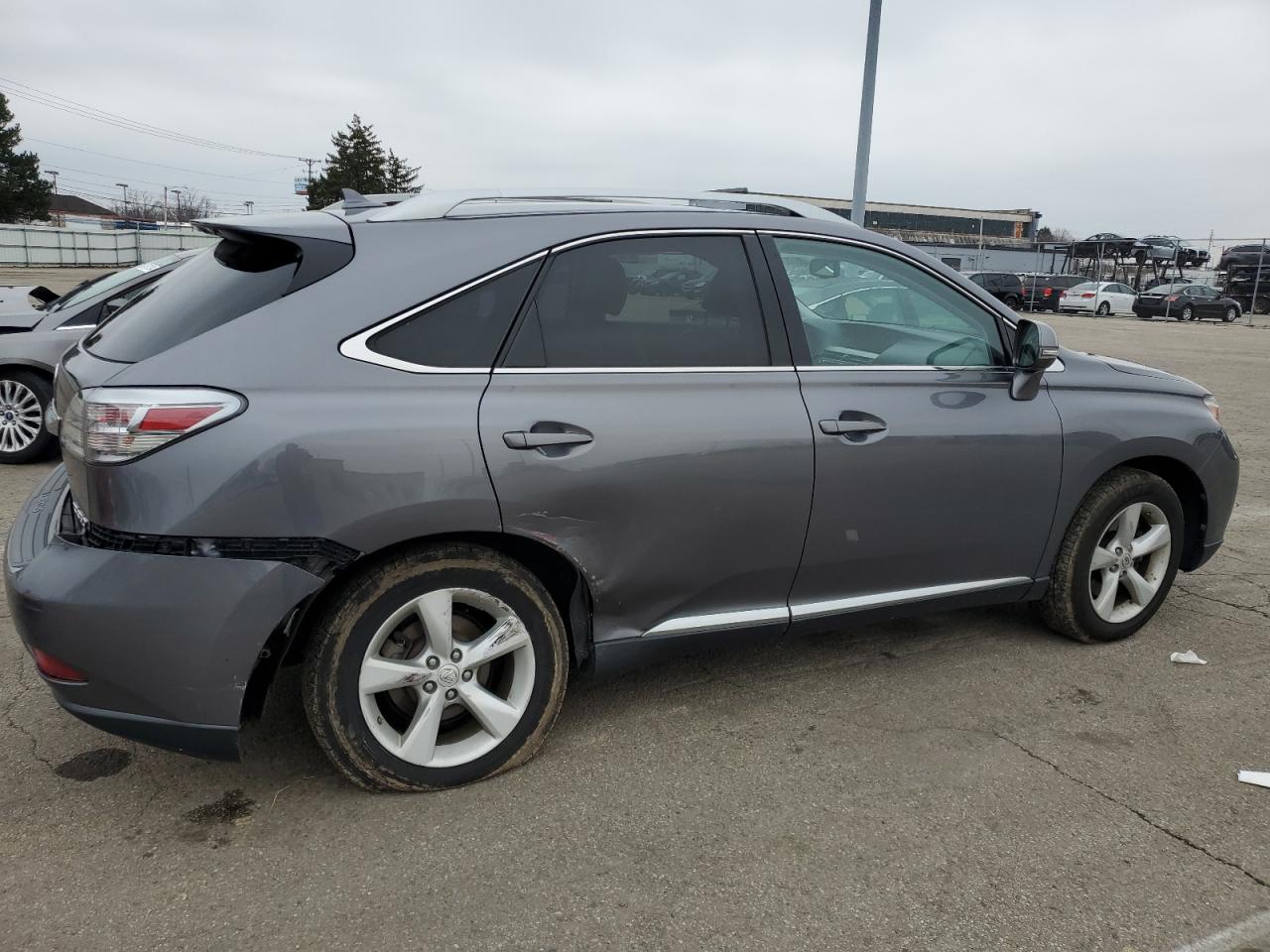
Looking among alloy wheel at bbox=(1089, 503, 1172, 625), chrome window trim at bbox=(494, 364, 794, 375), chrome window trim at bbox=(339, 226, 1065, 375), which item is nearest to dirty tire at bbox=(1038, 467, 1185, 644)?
alloy wheel at bbox=(1089, 503, 1172, 625)

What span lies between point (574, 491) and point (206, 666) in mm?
1068

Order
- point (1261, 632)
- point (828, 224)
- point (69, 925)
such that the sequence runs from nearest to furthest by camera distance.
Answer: point (69, 925) → point (828, 224) → point (1261, 632)

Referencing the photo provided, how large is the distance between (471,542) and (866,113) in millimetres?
10235

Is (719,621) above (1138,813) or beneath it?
above

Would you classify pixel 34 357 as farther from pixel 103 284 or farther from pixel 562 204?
pixel 562 204

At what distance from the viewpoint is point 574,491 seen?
110 inches

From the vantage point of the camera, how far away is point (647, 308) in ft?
9.95

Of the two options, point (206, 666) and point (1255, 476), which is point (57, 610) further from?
point (1255, 476)

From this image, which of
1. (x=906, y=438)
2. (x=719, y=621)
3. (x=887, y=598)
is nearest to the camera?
(x=719, y=621)

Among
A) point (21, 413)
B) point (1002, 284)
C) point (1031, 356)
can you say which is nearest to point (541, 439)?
point (1031, 356)

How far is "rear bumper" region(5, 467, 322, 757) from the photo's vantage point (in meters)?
2.44

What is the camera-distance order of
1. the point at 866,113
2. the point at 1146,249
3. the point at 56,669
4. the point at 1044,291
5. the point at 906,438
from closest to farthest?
the point at 56,669 → the point at 906,438 → the point at 866,113 → the point at 1044,291 → the point at 1146,249

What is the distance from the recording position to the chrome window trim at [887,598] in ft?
10.9

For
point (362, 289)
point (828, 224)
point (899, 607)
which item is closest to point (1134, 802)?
point (899, 607)
